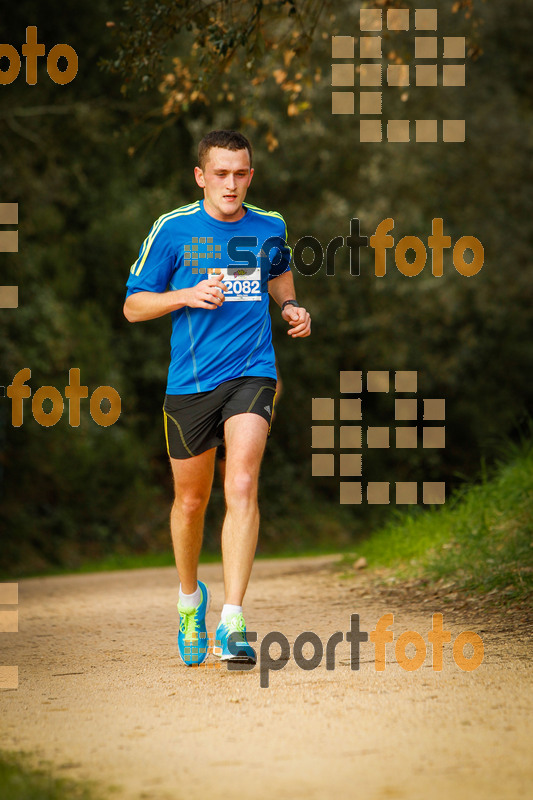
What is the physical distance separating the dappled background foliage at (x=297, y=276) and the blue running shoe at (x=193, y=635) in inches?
447

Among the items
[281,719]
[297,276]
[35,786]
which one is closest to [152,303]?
[281,719]

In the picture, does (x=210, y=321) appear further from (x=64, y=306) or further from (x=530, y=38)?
(x=530, y=38)

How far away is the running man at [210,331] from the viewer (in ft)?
16.5

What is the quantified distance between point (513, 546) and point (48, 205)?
13.4 meters

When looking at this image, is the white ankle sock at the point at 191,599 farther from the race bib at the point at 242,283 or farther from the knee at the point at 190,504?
the race bib at the point at 242,283

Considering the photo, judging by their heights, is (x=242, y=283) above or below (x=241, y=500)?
above

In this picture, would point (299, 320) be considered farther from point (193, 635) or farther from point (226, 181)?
point (193, 635)

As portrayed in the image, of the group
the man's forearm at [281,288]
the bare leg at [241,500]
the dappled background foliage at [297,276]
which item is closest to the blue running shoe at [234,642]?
the bare leg at [241,500]

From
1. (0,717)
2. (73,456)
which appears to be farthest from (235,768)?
(73,456)

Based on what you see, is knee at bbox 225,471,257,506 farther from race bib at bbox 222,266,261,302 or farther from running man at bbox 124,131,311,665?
race bib at bbox 222,266,261,302

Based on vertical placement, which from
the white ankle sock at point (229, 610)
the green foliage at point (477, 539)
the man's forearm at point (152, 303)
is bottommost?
the green foliage at point (477, 539)

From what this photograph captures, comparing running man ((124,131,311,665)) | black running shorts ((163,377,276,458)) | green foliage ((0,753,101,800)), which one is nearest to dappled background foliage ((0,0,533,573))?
running man ((124,131,311,665))

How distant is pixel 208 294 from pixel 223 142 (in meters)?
0.85

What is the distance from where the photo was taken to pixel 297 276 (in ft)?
66.6
